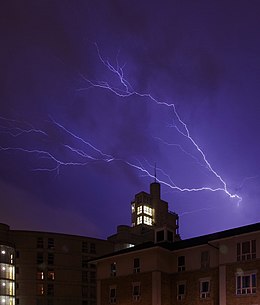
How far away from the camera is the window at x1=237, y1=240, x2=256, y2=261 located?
3741 cm

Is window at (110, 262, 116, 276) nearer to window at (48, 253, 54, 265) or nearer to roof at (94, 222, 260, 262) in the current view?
roof at (94, 222, 260, 262)

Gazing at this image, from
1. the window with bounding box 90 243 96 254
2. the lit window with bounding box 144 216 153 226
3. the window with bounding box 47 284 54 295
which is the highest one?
the lit window with bounding box 144 216 153 226

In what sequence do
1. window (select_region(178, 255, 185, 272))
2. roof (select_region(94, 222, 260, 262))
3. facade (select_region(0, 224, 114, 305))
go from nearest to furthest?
roof (select_region(94, 222, 260, 262)) < window (select_region(178, 255, 185, 272)) < facade (select_region(0, 224, 114, 305))

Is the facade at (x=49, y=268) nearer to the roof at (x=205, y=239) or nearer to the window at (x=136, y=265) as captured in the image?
the window at (x=136, y=265)

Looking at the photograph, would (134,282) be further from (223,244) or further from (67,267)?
(67,267)

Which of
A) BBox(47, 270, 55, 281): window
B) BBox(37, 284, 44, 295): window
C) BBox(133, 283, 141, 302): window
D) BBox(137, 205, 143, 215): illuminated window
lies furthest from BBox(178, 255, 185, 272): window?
BBox(137, 205, 143, 215): illuminated window

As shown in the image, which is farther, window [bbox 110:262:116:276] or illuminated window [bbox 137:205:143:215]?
illuminated window [bbox 137:205:143:215]

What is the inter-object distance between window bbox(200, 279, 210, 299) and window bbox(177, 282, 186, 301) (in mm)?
1989

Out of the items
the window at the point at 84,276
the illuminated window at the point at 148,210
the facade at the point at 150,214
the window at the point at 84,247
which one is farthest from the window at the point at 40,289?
the illuminated window at the point at 148,210

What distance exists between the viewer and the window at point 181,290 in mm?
42406

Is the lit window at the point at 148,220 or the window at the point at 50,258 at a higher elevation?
the lit window at the point at 148,220

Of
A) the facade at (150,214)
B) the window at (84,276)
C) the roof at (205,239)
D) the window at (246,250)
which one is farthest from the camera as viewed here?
the facade at (150,214)

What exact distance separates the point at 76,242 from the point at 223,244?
5800cm

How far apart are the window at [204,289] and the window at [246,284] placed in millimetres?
3205
